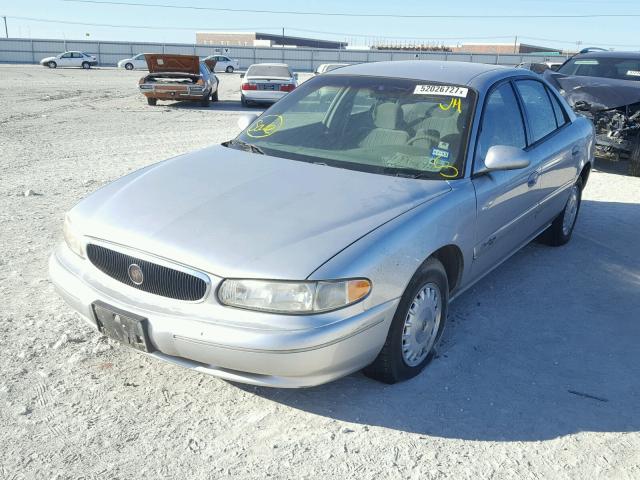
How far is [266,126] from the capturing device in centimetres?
415

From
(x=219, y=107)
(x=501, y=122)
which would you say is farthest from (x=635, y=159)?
(x=219, y=107)

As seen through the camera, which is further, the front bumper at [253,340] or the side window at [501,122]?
the side window at [501,122]


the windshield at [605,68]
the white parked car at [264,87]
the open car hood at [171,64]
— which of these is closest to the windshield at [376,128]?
the windshield at [605,68]

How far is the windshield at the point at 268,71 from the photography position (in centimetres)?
1739

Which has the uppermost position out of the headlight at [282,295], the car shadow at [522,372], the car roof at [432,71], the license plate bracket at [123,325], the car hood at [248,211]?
the car roof at [432,71]

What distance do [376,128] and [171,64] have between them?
46.4ft

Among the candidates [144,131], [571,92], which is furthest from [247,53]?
[571,92]

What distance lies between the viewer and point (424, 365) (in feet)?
10.7

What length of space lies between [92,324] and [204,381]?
64 cm

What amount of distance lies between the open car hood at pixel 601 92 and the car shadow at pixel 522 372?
170 inches

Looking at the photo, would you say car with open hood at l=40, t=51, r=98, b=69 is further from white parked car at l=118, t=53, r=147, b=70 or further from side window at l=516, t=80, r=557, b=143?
side window at l=516, t=80, r=557, b=143

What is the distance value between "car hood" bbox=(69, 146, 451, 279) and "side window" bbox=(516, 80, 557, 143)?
153 cm

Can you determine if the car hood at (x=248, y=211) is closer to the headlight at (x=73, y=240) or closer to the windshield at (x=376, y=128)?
the headlight at (x=73, y=240)

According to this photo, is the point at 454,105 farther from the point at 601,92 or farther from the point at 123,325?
the point at 601,92
